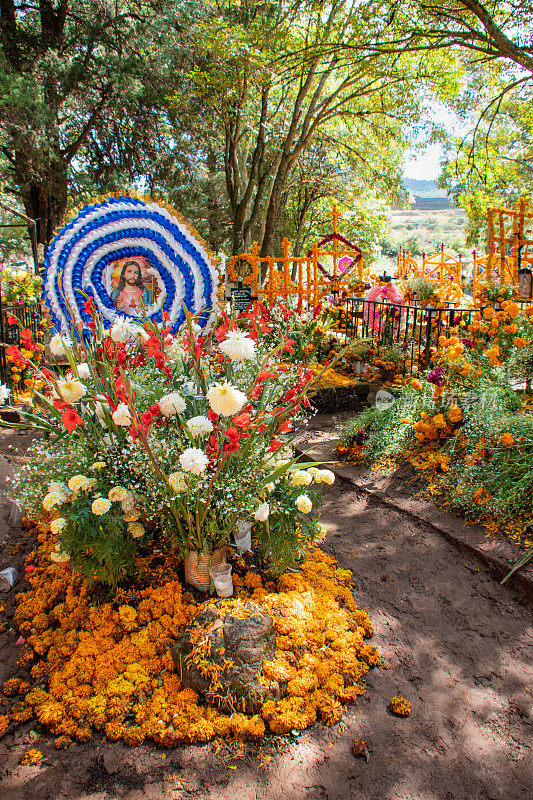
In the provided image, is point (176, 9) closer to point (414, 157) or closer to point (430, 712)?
point (414, 157)

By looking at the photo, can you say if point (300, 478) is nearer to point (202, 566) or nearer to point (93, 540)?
point (202, 566)

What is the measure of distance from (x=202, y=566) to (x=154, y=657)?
543 mm

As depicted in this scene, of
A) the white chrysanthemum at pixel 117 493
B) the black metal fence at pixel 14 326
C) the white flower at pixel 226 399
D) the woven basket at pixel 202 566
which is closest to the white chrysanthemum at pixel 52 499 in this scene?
the white chrysanthemum at pixel 117 493

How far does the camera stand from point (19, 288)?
926 centimetres

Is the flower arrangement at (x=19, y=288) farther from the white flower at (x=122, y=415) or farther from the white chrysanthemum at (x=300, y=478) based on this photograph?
the white chrysanthemum at (x=300, y=478)

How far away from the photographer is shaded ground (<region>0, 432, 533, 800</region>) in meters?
2.03

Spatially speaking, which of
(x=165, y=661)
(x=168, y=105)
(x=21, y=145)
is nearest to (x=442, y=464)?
(x=165, y=661)

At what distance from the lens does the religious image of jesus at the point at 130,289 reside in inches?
209

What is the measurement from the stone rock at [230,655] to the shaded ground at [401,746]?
0.71ft

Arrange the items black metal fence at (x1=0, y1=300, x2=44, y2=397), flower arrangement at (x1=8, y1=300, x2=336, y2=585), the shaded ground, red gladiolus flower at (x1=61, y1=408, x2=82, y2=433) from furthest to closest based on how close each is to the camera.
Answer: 1. black metal fence at (x1=0, y1=300, x2=44, y2=397)
2. flower arrangement at (x1=8, y1=300, x2=336, y2=585)
3. red gladiolus flower at (x1=61, y1=408, x2=82, y2=433)
4. the shaded ground

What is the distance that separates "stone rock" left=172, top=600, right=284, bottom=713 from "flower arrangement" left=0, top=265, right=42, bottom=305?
8.15 meters

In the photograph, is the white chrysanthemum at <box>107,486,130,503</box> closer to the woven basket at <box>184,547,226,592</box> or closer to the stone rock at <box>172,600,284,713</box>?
the woven basket at <box>184,547,226,592</box>

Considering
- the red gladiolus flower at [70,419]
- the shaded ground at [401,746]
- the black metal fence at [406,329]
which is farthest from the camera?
the black metal fence at [406,329]

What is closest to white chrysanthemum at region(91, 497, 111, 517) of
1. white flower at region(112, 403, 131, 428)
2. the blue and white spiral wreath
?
white flower at region(112, 403, 131, 428)
